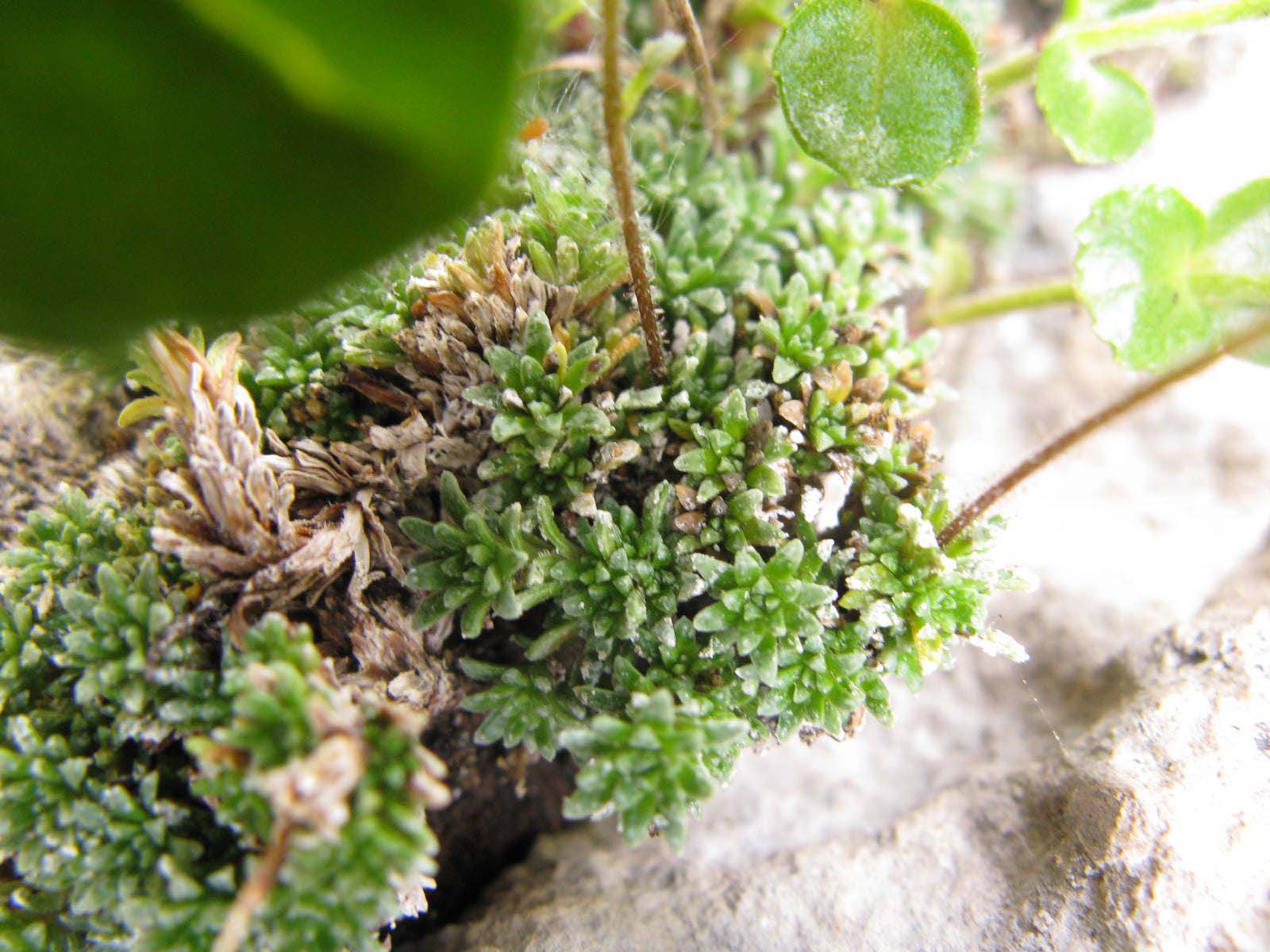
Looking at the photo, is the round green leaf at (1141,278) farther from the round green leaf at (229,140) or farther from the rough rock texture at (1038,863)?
the round green leaf at (229,140)

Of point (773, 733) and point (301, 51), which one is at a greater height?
point (301, 51)

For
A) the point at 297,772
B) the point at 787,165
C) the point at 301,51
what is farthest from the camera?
the point at 787,165

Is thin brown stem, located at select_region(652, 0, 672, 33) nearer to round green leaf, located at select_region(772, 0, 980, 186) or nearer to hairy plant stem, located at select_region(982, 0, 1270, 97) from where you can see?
round green leaf, located at select_region(772, 0, 980, 186)

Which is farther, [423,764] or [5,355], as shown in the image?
[5,355]

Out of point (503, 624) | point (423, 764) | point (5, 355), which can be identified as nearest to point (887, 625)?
point (503, 624)

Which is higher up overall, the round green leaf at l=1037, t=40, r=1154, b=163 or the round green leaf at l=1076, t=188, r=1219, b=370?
the round green leaf at l=1037, t=40, r=1154, b=163

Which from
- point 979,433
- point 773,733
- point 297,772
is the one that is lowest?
point 773,733

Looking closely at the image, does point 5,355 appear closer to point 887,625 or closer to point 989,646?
point 887,625

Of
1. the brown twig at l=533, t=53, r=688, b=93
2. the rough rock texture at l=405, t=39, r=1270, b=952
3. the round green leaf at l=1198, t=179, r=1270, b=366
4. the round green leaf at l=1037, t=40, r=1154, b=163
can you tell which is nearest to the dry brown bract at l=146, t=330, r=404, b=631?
the rough rock texture at l=405, t=39, r=1270, b=952
